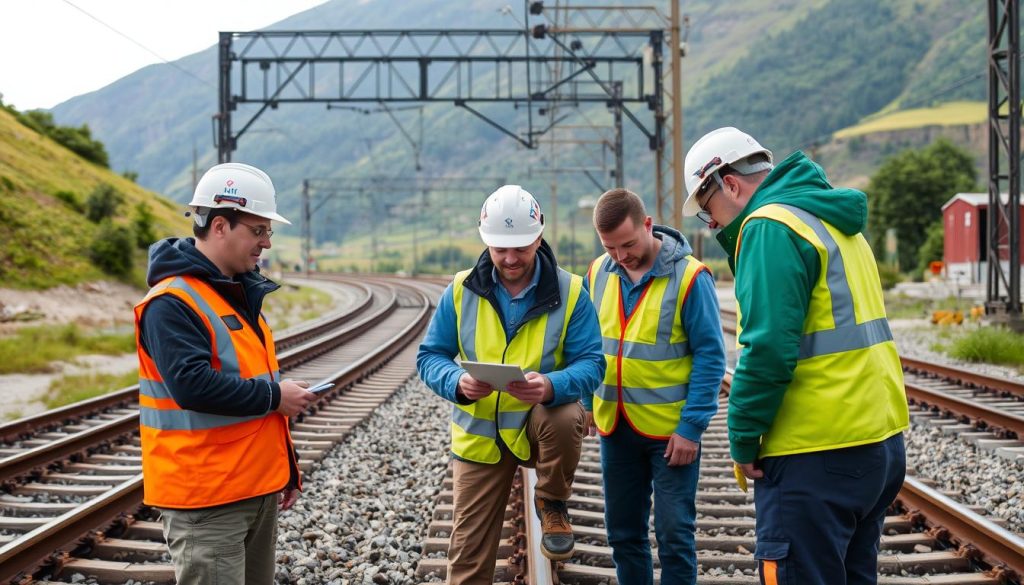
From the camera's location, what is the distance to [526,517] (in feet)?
18.7

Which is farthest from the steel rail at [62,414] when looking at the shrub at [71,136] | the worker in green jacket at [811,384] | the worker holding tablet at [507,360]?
the shrub at [71,136]

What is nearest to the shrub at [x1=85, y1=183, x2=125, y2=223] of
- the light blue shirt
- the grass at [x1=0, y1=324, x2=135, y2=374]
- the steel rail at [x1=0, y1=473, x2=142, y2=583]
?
the grass at [x1=0, y1=324, x2=135, y2=374]

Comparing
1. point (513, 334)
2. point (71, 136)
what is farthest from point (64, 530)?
point (71, 136)

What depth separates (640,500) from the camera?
4484 millimetres

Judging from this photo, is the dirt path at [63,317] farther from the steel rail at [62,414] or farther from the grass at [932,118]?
the grass at [932,118]

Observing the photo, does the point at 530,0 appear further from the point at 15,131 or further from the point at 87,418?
the point at 15,131

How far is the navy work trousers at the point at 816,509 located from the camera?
3.06 metres

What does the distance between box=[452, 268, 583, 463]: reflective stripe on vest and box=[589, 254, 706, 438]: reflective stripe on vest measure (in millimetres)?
508

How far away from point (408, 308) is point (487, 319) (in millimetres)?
27391

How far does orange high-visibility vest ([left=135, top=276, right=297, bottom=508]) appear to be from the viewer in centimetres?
326

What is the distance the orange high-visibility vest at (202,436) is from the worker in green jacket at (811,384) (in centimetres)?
172

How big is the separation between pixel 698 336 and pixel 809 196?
1.27 metres

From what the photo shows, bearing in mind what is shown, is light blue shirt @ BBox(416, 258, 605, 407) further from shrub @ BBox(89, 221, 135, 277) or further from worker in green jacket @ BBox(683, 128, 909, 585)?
shrub @ BBox(89, 221, 135, 277)

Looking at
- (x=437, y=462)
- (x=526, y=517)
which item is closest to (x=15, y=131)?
(x=437, y=462)
